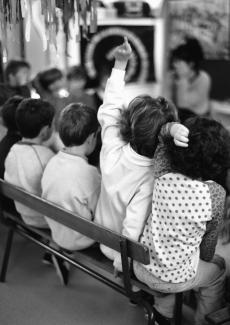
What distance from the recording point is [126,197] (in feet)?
7.43

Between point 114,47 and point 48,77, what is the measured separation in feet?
9.48

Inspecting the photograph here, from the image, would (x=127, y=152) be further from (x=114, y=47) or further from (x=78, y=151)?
(x=114, y=47)

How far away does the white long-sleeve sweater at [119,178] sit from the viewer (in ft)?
7.24

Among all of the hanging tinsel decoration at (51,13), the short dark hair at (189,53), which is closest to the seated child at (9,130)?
the hanging tinsel decoration at (51,13)

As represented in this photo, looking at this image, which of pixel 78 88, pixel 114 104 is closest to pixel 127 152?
pixel 114 104

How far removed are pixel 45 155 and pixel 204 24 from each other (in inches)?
185

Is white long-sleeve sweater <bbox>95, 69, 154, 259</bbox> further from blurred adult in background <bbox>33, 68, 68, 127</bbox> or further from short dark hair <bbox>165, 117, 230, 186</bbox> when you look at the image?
blurred adult in background <bbox>33, 68, 68, 127</bbox>

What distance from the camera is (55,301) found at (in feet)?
9.38

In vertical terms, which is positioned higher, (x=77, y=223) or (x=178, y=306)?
(x=77, y=223)

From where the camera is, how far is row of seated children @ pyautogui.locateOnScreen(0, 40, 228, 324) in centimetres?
202

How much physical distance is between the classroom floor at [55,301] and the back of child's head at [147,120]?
3.58ft

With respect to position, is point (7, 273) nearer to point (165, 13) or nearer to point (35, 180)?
point (35, 180)

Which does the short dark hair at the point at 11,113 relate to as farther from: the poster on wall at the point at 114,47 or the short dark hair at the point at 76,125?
the poster on wall at the point at 114,47

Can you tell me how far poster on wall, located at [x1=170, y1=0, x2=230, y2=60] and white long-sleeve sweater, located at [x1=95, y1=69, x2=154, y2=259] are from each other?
4.65m
